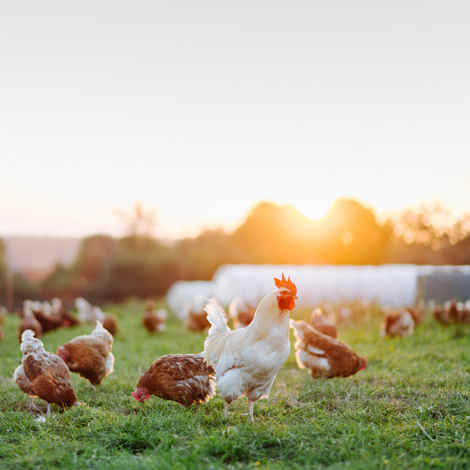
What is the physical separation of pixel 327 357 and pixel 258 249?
20104 mm

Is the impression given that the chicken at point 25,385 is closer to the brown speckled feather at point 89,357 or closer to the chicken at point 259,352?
the brown speckled feather at point 89,357

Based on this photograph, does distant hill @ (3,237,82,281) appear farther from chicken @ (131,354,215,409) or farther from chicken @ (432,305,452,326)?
chicken @ (131,354,215,409)

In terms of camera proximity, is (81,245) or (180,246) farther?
(180,246)

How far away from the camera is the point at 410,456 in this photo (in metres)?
3.07

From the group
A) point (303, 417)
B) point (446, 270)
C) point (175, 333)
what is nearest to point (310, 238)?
point (446, 270)

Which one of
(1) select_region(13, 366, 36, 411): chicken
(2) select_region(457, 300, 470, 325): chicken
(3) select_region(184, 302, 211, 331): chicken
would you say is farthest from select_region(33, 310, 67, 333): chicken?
(2) select_region(457, 300, 470, 325): chicken

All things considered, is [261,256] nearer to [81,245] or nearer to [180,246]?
[180,246]

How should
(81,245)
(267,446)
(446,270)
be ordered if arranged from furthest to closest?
(81,245)
(446,270)
(267,446)

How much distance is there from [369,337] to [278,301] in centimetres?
571

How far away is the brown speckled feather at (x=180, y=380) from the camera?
402 centimetres

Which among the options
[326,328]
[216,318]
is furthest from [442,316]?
[216,318]

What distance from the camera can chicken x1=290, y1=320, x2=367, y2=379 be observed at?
5.22 m

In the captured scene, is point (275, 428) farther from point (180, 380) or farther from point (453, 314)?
point (453, 314)

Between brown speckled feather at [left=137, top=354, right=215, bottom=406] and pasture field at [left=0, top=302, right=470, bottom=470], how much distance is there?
156mm
